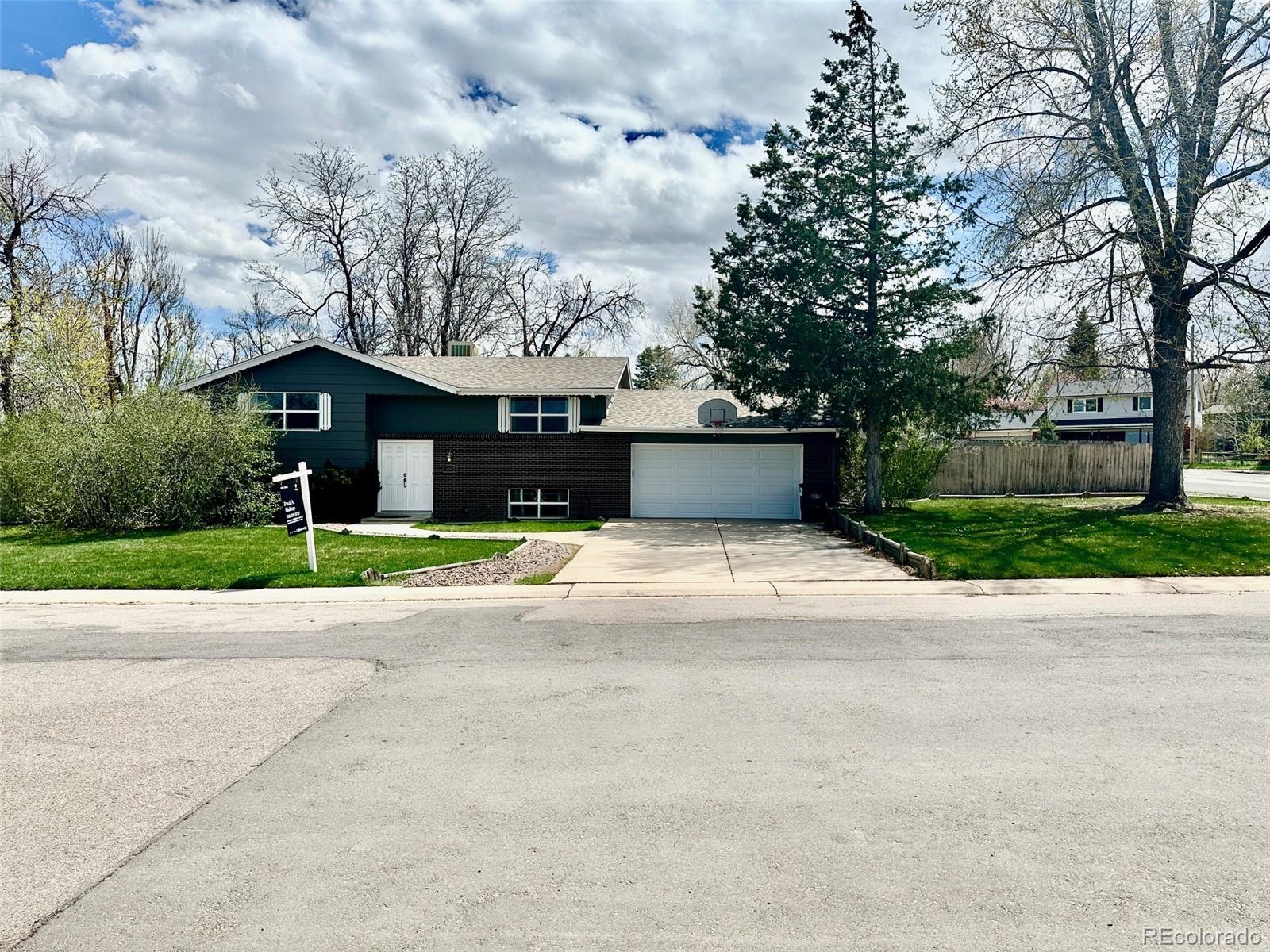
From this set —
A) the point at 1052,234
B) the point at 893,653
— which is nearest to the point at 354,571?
the point at 893,653

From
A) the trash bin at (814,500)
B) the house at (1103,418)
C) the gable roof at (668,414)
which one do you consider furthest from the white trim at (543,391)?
the house at (1103,418)

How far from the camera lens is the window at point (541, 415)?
20.4 m

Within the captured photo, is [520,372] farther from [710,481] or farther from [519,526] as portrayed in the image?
[710,481]

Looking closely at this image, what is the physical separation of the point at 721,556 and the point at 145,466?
1250 centimetres

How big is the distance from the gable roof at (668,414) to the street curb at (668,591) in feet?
29.8

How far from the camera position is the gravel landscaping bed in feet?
36.8

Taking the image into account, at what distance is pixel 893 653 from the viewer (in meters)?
6.76

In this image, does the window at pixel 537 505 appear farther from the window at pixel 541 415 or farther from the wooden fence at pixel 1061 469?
the wooden fence at pixel 1061 469

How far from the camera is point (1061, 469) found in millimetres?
24453

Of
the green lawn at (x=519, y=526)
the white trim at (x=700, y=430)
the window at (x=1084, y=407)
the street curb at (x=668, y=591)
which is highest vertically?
the window at (x=1084, y=407)

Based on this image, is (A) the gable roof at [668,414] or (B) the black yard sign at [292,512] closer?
(B) the black yard sign at [292,512]

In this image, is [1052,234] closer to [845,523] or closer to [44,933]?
[845,523]

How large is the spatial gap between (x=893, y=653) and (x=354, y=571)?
8.19m

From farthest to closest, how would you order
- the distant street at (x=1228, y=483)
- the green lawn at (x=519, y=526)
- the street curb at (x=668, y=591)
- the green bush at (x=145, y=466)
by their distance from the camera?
1. the distant street at (x=1228, y=483)
2. the green lawn at (x=519, y=526)
3. the green bush at (x=145, y=466)
4. the street curb at (x=668, y=591)
